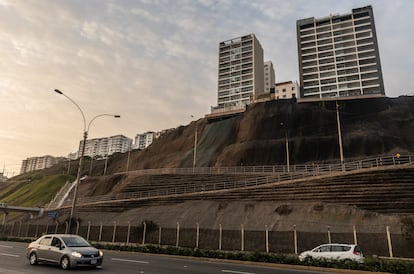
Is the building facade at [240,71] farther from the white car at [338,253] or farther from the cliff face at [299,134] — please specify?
the white car at [338,253]

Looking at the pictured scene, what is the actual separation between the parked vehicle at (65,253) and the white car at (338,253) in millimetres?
11330

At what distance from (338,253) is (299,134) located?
4993 cm

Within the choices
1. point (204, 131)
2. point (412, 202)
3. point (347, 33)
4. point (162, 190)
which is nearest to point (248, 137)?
point (204, 131)

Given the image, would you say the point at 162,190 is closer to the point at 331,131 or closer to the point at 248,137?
the point at 248,137

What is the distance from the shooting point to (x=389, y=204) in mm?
28328

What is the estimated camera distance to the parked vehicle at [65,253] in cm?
1231

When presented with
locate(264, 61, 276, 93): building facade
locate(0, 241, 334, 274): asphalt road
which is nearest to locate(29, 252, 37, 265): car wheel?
locate(0, 241, 334, 274): asphalt road

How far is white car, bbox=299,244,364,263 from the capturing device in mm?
16453

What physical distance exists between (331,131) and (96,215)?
48643 mm

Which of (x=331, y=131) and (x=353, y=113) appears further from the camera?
(x=353, y=113)

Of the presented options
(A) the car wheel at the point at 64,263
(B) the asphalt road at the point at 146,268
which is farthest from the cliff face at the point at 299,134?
(A) the car wheel at the point at 64,263

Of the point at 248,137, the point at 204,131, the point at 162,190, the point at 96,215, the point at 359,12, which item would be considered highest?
the point at 359,12

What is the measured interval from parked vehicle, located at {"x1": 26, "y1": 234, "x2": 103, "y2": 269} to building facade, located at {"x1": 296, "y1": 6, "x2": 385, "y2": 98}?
10775 centimetres

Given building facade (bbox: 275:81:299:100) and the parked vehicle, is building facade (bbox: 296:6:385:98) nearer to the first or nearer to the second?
building facade (bbox: 275:81:299:100)
